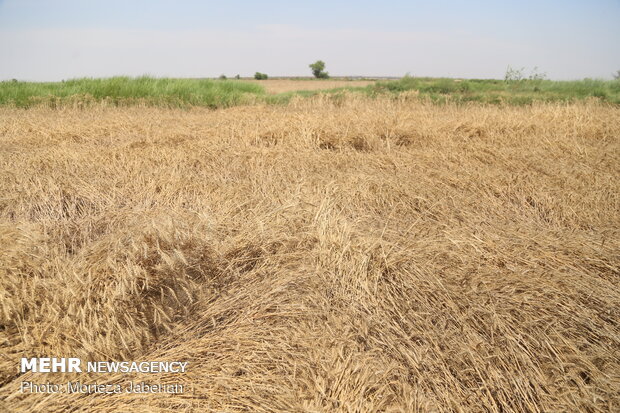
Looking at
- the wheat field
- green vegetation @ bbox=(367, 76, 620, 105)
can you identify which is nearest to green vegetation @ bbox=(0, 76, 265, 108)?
green vegetation @ bbox=(367, 76, 620, 105)

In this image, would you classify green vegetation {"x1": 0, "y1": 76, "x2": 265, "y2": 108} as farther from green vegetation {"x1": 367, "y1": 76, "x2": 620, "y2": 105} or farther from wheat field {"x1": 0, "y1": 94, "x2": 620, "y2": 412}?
wheat field {"x1": 0, "y1": 94, "x2": 620, "y2": 412}

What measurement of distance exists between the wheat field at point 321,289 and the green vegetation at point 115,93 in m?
6.88

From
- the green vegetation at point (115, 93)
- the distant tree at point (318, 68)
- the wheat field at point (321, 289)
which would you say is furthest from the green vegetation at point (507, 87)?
the distant tree at point (318, 68)

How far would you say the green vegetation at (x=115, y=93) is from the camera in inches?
399

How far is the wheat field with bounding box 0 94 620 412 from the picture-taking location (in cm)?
179

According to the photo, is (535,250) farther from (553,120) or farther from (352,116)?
(553,120)

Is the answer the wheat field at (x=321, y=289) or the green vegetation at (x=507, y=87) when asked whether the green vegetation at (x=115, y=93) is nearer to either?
the green vegetation at (x=507, y=87)

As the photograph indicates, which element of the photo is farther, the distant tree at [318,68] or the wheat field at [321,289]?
the distant tree at [318,68]

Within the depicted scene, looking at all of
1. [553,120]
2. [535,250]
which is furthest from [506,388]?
[553,120]

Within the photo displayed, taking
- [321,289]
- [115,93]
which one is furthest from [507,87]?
[321,289]

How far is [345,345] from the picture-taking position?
1921mm

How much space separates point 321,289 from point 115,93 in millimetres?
10506

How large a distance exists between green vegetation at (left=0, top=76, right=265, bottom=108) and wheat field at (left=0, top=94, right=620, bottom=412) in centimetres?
688

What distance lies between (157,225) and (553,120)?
6.69 metres
